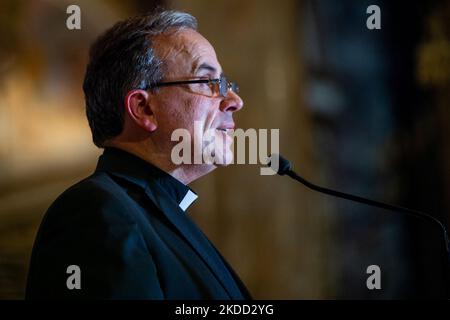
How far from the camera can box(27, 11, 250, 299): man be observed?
4.71 ft

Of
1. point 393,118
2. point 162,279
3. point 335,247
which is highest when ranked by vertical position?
point 393,118

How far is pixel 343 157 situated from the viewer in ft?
12.2

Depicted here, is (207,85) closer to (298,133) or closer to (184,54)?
(184,54)

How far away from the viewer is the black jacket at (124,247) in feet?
4.59

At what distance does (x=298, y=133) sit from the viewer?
3.72 m

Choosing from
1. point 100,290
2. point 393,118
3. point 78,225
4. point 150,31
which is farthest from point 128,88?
point 393,118

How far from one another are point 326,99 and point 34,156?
1688mm

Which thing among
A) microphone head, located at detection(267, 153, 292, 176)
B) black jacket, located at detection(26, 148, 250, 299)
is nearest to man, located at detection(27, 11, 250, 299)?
black jacket, located at detection(26, 148, 250, 299)

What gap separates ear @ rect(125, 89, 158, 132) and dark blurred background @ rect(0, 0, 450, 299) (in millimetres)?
1669

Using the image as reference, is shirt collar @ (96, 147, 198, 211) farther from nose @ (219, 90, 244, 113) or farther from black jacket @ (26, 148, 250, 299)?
nose @ (219, 90, 244, 113)

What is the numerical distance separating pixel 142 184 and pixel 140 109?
0.88 feet

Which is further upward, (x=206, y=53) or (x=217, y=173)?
(x=206, y=53)

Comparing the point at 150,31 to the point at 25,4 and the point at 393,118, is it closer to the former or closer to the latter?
the point at 25,4

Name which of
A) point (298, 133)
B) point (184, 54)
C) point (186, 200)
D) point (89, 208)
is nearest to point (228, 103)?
point (184, 54)
